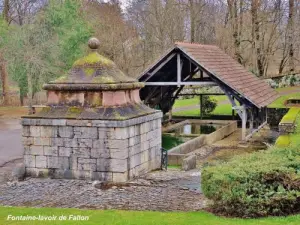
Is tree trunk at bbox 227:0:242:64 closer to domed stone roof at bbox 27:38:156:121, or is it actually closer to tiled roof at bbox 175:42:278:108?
tiled roof at bbox 175:42:278:108

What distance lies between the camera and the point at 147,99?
21359 millimetres

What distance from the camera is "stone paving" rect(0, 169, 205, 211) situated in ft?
29.0

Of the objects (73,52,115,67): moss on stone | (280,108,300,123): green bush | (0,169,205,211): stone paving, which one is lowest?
(0,169,205,211): stone paving

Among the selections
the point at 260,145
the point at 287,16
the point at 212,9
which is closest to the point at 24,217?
the point at 260,145

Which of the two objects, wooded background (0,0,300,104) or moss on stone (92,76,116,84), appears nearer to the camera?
moss on stone (92,76,116,84)

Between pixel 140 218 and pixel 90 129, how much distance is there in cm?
420

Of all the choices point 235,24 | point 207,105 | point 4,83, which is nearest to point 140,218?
point 207,105

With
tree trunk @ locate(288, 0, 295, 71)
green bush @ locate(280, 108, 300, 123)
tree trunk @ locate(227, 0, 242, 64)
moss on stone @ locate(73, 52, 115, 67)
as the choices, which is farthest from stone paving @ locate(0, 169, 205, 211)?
tree trunk @ locate(288, 0, 295, 71)

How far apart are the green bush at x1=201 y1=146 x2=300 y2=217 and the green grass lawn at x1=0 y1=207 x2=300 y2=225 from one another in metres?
0.26

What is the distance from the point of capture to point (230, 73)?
66.2 feet

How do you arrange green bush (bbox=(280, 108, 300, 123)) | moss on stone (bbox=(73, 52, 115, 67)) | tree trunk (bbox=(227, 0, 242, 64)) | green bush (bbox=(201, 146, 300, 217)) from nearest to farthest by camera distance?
green bush (bbox=(201, 146, 300, 217))
moss on stone (bbox=(73, 52, 115, 67))
green bush (bbox=(280, 108, 300, 123))
tree trunk (bbox=(227, 0, 242, 64))

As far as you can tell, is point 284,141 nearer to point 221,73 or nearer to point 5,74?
point 221,73

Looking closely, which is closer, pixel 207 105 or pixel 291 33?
pixel 207 105

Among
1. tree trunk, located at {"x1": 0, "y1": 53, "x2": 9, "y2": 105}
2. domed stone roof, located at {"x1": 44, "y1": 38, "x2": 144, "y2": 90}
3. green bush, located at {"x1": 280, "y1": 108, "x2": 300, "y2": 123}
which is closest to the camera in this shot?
domed stone roof, located at {"x1": 44, "y1": 38, "x2": 144, "y2": 90}
